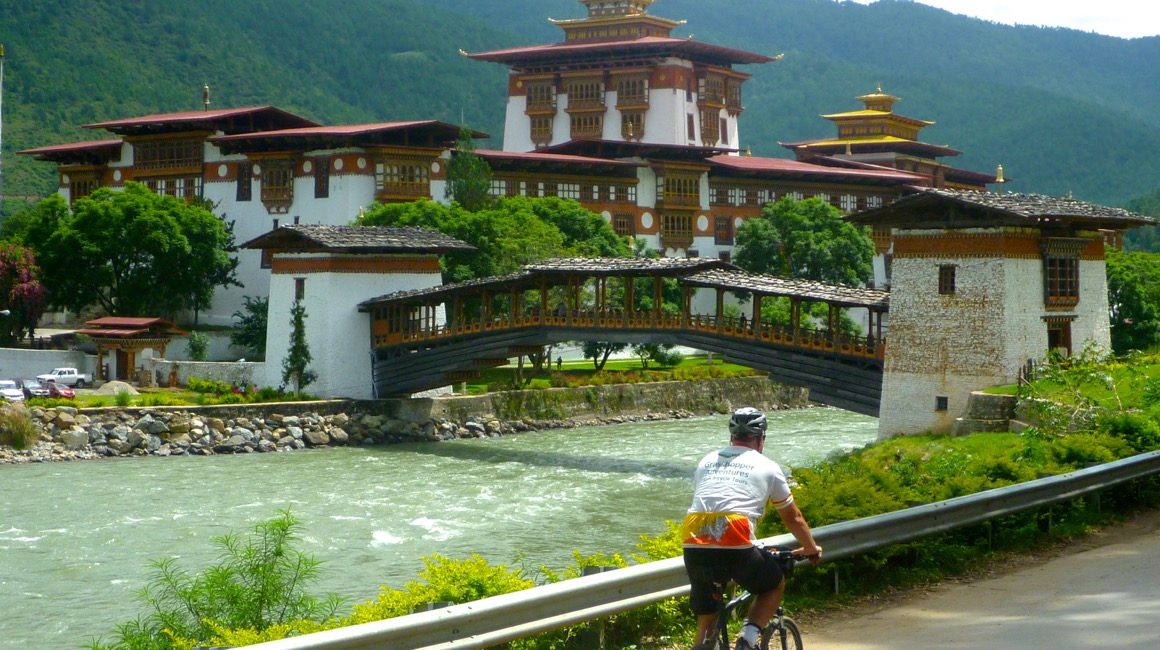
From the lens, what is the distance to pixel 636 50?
297ft

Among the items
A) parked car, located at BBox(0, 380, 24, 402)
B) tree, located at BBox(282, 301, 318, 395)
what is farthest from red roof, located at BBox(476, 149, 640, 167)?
parked car, located at BBox(0, 380, 24, 402)

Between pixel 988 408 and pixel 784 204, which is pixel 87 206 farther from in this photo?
pixel 988 408

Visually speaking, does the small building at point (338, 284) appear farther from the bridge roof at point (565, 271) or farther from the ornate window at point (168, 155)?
the ornate window at point (168, 155)

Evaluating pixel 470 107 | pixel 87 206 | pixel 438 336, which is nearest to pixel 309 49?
pixel 470 107

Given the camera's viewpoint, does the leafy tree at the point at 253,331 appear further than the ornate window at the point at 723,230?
No

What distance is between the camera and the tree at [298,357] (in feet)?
170

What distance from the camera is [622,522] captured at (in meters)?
31.9

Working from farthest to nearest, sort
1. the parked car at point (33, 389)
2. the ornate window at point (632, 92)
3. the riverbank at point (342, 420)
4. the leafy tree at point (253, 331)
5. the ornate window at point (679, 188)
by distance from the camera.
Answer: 1. the ornate window at point (632, 92)
2. the ornate window at point (679, 188)
3. the leafy tree at point (253, 331)
4. the parked car at point (33, 389)
5. the riverbank at point (342, 420)

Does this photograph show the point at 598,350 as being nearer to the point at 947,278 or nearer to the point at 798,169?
the point at 798,169

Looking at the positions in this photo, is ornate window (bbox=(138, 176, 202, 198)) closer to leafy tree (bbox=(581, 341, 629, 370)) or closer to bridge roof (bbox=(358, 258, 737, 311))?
leafy tree (bbox=(581, 341, 629, 370))

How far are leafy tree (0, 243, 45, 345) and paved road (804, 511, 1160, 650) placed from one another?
53583 mm

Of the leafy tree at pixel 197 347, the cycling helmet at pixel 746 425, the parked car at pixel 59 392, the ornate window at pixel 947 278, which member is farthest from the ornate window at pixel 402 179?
the cycling helmet at pixel 746 425

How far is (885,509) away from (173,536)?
1921 cm

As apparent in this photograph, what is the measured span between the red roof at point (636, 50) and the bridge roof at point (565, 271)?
40947 mm
